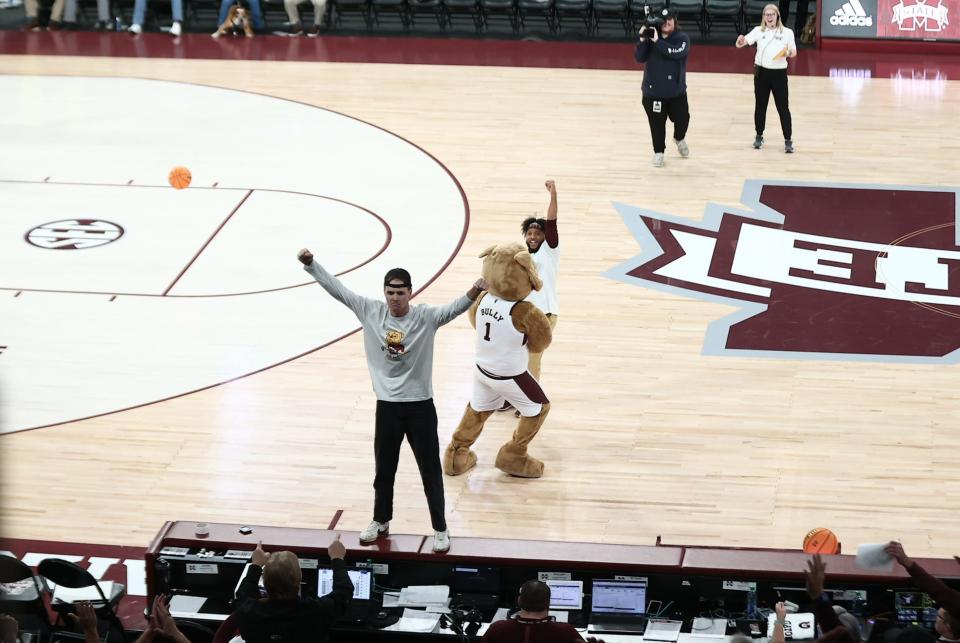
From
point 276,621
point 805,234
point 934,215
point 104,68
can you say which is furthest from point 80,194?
point 276,621

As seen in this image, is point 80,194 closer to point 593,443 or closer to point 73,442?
point 73,442

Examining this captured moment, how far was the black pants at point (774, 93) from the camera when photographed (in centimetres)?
1541

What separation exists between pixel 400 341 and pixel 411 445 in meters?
0.67

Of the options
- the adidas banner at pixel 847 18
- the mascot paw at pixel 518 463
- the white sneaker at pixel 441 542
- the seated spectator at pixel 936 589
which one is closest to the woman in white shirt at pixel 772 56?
the adidas banner at pixel 847 18

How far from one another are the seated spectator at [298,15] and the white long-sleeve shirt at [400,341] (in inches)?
555

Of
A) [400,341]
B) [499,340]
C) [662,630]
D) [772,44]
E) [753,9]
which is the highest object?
[753,9]

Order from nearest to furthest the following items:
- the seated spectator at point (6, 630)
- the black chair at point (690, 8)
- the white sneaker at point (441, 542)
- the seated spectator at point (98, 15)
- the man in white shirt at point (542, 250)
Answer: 1. the seated spectator at point (6, 630)
2. the white sneaker at point (441, 542)
3. the man in white shirt at point (542, 250)
4. the black chair at point (690, 8)
5. the seated spectator at point (98, 15)

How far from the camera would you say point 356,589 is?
7355 millimetres

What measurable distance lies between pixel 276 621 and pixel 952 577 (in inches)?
135

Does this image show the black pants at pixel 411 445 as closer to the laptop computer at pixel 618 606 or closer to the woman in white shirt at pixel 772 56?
the laptop computer at pixel 618 606

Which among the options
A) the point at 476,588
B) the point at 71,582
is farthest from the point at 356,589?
the point at 71,582

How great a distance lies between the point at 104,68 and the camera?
19.5 metres

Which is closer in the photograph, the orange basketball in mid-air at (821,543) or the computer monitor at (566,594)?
the computer monitor at (566,594)

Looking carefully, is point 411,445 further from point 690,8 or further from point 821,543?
point 690,8
